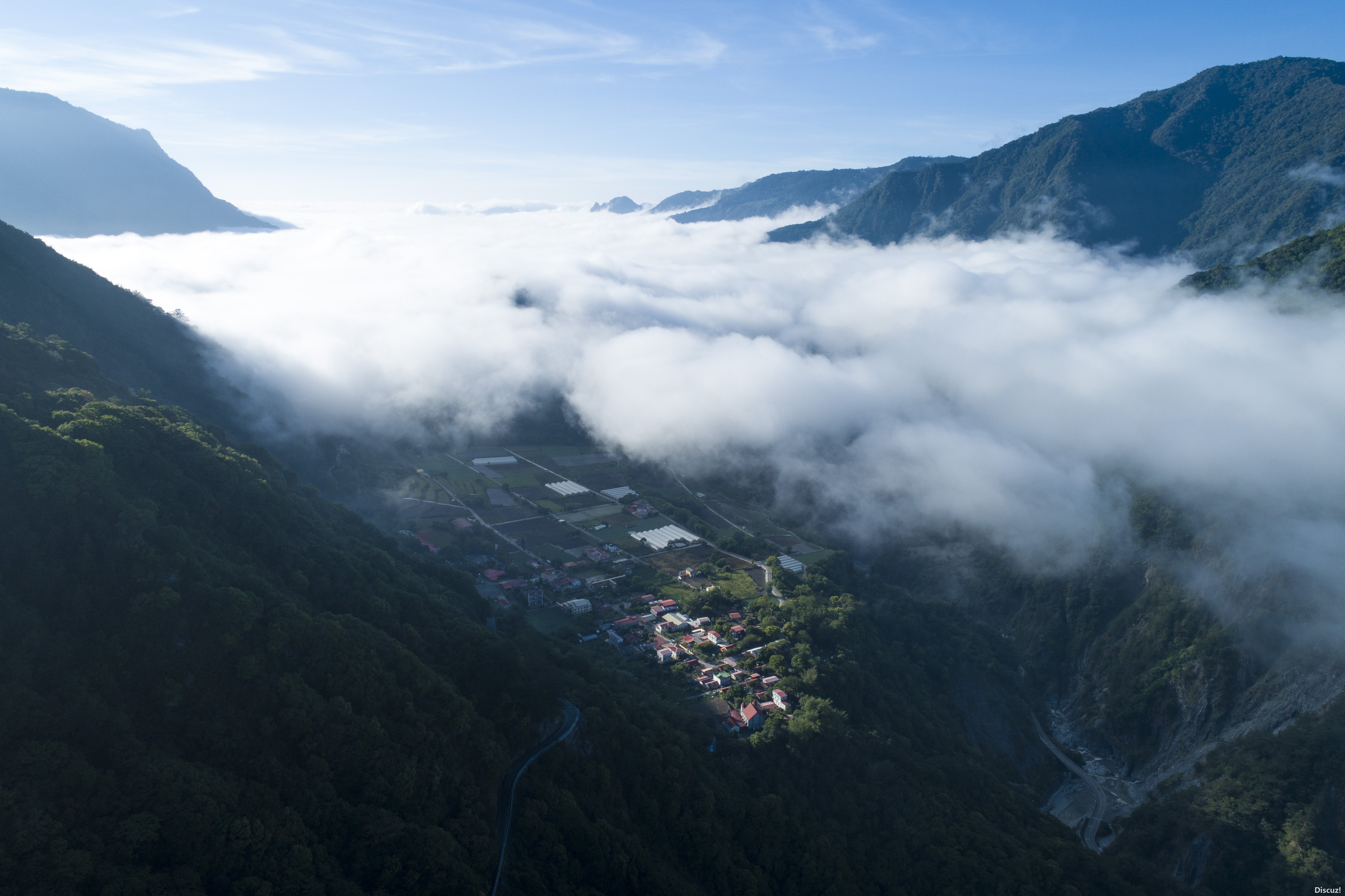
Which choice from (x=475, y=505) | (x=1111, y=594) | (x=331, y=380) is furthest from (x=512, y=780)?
(x=331, y=380)

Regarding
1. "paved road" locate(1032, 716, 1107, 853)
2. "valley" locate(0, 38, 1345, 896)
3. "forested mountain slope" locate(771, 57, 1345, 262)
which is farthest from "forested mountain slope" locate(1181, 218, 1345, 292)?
"paved road" locate(1032, 716, 1107, 853)

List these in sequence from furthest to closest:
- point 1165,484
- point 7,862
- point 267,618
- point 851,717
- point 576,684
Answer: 1. point 1165,484
2. point 851,717
3. point 576,684
4. point 267,618
5. point 7,862

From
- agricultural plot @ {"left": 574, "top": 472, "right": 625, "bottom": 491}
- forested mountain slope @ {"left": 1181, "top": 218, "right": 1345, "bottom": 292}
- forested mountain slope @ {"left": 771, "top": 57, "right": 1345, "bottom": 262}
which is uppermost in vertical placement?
forested mountain slope @ {"left": 771, "top": 57, "right": 1345, "bottom": 262}

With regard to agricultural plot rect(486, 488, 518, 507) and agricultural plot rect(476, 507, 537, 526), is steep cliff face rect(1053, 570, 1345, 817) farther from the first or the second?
agricultural plot rect(486, 488, 518, 507)

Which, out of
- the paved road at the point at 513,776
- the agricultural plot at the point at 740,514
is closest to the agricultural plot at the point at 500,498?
the agricultural plot at the point at 740,514

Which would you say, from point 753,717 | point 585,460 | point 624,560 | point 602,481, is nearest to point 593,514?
point 602,481

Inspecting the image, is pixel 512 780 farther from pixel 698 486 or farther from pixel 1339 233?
pixel 1339 233
